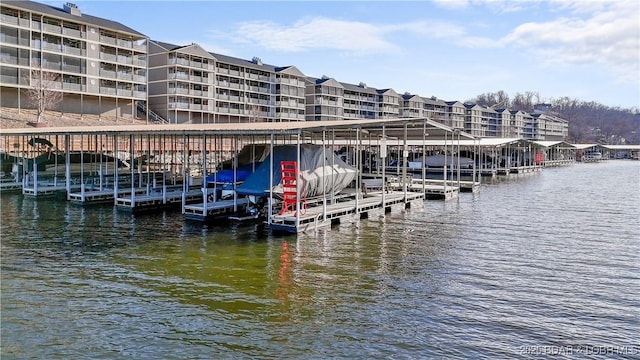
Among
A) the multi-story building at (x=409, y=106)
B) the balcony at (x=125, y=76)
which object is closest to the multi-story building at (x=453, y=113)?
the multi-story building at (x=409, y=106)

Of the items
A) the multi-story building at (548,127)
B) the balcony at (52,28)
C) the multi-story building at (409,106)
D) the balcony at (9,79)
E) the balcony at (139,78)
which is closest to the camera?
the balcony at (9,79)

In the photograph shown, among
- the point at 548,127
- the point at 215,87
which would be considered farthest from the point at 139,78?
the point at 548,127

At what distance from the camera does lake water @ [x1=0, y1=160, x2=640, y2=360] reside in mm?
8844

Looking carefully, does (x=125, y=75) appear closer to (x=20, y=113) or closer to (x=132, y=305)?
(x=20, y=113)

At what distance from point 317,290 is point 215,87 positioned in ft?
217

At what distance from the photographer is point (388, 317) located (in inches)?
398

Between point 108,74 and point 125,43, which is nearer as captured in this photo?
point 108,74

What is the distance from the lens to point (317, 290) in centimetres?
1179

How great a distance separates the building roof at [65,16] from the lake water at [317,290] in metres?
41.3

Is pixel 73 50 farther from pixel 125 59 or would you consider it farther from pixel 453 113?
pixel 453 113

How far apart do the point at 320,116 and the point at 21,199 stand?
72128 mm

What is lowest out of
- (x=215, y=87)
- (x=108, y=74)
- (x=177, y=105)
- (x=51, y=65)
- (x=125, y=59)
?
(x=177, y=105)

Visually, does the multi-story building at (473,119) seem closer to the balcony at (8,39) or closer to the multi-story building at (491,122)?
the multi-story building at (491,122)

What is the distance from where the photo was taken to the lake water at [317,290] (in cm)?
884
